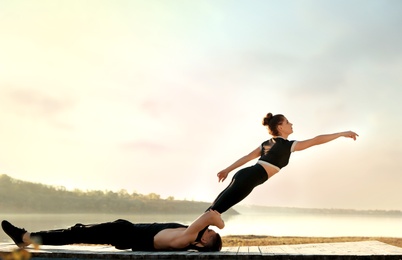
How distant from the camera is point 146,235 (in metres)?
5.23

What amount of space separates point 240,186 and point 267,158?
1.76 feet

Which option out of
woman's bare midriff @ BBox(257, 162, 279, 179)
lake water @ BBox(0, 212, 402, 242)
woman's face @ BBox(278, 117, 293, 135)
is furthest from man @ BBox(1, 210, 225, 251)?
lake water @ BBox(0, 212, 402, 242)

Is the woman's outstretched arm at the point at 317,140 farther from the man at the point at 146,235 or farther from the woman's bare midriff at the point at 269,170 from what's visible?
the man at the point at 146,235

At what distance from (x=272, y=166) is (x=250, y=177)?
35 centimetres

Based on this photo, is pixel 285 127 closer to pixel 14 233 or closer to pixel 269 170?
pixel 269 170

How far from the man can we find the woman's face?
5.11ft

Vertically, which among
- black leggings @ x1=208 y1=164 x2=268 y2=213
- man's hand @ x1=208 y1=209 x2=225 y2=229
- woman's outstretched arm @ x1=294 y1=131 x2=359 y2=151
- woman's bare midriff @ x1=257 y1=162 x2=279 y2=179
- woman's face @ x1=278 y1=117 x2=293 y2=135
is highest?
woman's face @ x1=278 y1=117 x2=293 y2=135

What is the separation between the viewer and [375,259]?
4383mm

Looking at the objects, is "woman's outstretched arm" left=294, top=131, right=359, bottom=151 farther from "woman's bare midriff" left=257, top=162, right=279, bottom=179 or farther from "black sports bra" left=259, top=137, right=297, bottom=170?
"woman's bare midriff" left=257, top=162, right=279, bottom=179

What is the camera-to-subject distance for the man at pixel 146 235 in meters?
5.02

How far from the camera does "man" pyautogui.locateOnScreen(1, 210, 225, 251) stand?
5.02 metres

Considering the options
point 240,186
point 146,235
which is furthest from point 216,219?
point 146,235

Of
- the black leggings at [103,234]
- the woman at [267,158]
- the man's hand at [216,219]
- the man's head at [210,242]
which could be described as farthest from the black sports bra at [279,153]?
the black leggings at [103,234]

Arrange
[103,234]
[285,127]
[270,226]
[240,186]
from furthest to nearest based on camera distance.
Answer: [270,226] < [285,127] < [240,186] < [103,234]
